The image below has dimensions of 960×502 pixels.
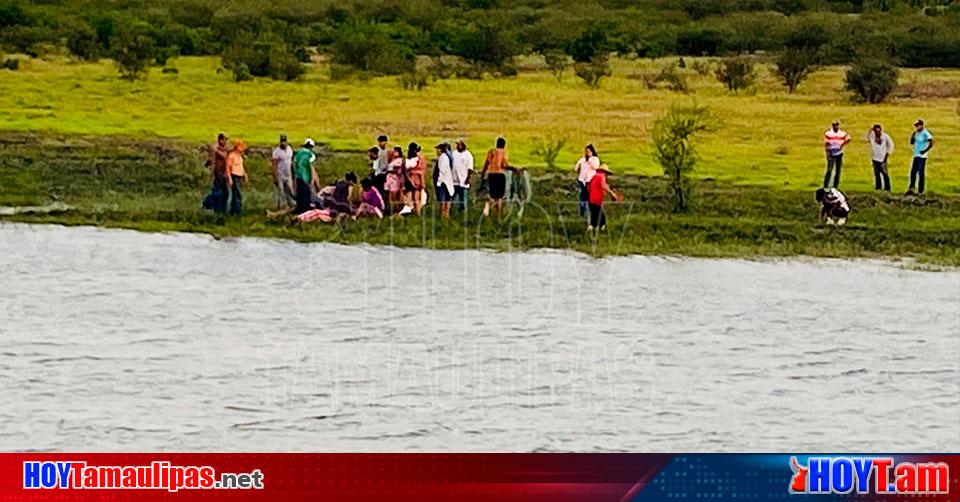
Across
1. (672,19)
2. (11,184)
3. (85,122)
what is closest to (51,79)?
(85,122)

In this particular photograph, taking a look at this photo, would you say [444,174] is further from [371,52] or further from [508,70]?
[371,52]

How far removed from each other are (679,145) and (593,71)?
5652 millimetres

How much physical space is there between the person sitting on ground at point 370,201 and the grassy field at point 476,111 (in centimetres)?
555

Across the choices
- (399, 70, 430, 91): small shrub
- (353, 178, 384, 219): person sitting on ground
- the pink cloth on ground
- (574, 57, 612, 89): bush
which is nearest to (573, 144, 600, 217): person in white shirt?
(353, 178, 384, 219): person sitting on ground

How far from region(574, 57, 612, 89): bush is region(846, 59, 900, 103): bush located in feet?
11.2

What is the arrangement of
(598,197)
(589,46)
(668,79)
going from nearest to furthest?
(598,197) → (668,79) → (589,46)

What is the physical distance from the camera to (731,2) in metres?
30.5

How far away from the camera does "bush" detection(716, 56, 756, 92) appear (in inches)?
1099

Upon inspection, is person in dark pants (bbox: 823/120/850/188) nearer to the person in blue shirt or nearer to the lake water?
the person in blue shirt

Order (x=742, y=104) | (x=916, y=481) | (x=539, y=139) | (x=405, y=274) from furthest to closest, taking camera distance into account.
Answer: (x=742, y=104)
(x=539, y=139)
(x=405, y=274)
(x=916, y=481)

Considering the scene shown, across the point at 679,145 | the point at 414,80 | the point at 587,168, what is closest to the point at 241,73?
the point at 414,80

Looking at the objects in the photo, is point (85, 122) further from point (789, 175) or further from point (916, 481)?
point (916, 481)

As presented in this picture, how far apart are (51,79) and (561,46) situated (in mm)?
7209

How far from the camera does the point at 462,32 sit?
1123 inches
